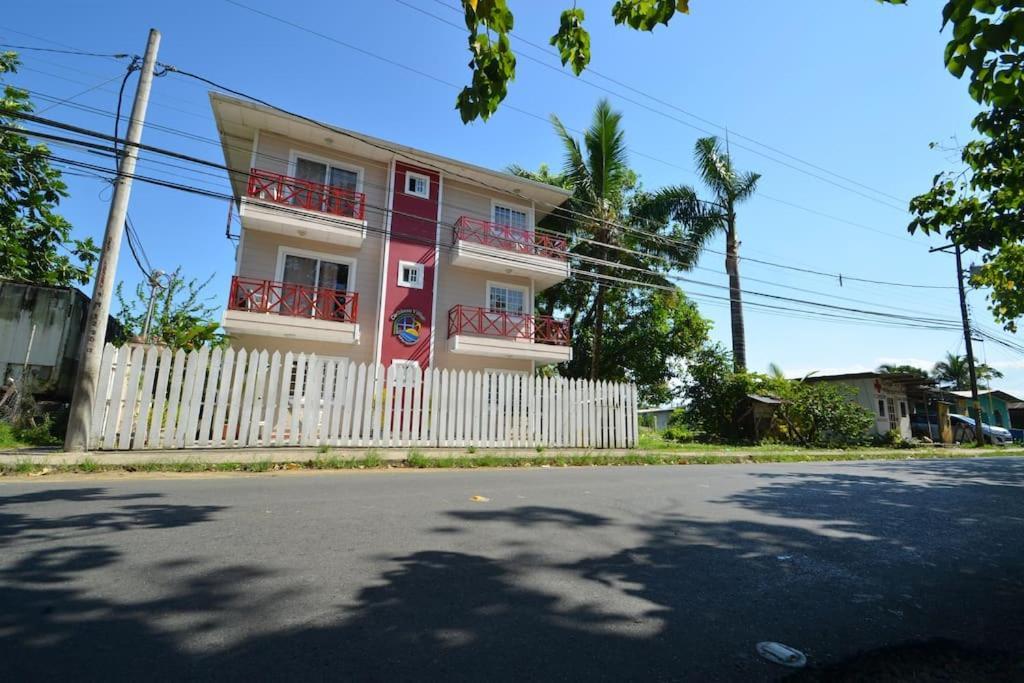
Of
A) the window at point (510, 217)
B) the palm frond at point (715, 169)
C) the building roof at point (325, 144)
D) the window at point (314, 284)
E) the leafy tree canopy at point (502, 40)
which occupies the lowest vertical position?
the leafy tree canopy at point (502, 40)

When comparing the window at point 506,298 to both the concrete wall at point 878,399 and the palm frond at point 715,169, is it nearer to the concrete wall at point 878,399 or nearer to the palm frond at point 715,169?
the palm frond at point 715,169

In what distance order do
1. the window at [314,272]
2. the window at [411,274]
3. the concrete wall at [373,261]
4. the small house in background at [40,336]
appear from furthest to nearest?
the window at [411,274], the window at [314,272], the concrete wall at [373,261], the small house in background at [40,336]

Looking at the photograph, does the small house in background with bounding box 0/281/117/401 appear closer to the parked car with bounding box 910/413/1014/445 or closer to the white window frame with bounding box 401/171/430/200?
the white window frame with bounding box 401/171/430/200

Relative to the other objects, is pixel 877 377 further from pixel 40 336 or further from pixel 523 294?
pixel 40 336

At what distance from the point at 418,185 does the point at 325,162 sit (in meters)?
2.98

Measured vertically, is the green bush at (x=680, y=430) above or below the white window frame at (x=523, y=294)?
below

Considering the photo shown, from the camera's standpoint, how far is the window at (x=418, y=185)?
54.4 ft

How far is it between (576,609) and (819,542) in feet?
8.23

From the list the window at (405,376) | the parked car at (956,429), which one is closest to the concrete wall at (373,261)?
the window at (405,376)

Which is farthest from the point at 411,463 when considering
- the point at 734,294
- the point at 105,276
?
the point at 734,294

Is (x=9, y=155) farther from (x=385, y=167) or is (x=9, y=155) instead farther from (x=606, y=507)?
(x=606, y=507)

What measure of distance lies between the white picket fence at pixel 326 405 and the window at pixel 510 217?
8372 millimetres

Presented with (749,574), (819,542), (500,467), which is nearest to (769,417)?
(500,467)

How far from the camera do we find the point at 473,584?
2.78 m
